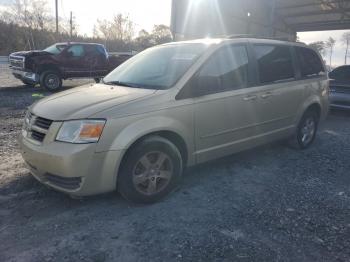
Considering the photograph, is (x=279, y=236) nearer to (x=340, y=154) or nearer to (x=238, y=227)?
(x=238, y=227)

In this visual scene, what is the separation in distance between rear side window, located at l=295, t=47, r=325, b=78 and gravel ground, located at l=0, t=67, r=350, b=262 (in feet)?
5.60

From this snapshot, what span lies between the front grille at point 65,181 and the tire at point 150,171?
1.41 ft

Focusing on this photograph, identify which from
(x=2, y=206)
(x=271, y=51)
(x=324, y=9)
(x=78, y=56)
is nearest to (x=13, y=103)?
(x=78, y=56)

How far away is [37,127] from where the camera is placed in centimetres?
375

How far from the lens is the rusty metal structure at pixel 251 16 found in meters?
14.4

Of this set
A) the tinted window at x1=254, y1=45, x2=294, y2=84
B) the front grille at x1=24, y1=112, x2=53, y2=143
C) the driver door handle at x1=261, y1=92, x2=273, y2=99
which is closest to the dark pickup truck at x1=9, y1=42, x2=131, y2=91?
the tinted window at x1=254, y1=45, x2=294, y2=84

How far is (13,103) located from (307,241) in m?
9.02

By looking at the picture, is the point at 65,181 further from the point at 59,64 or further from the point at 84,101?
the point at 59,64

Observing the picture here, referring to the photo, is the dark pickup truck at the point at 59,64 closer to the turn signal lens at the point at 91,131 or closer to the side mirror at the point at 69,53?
the side mirror at the point at 69,53

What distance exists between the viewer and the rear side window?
19.4 ft

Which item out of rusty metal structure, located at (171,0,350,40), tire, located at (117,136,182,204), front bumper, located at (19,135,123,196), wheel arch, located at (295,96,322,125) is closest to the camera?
front bumper, located at (19,135,123,196)

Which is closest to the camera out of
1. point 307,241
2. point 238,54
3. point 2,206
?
point 307,241

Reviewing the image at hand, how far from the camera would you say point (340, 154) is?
19.9ft

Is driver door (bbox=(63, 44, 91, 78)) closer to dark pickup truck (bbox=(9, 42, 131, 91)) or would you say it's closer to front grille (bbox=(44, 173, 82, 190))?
dark pickup truck (bbox=(9, 42, 131, 91))
